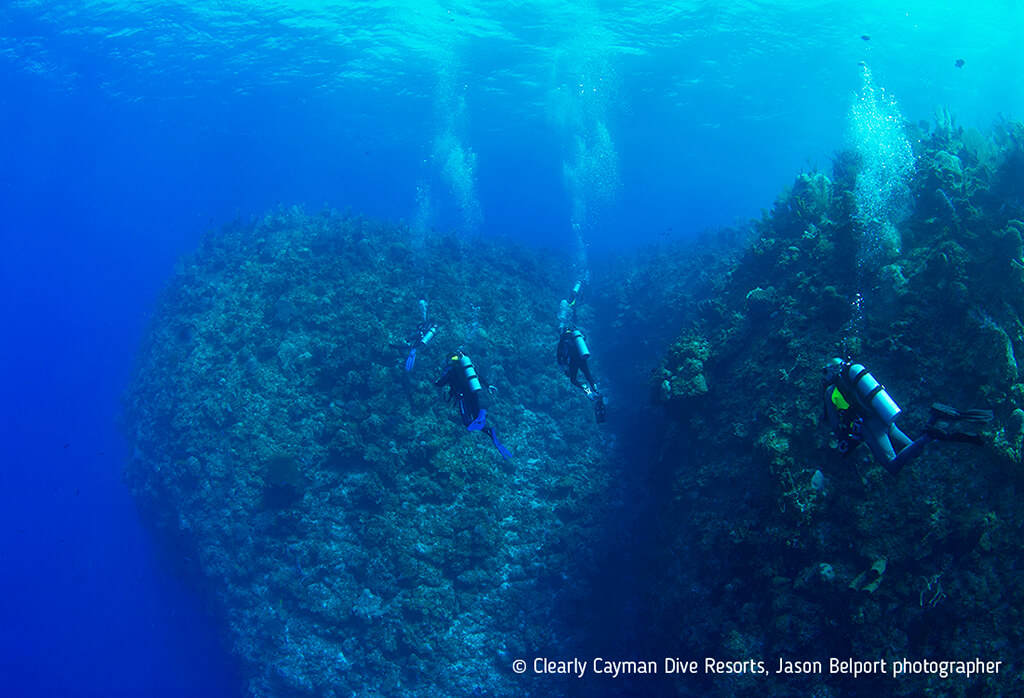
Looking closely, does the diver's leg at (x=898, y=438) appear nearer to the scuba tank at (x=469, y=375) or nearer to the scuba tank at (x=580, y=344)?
the scuba tank at (x=580, y=344)

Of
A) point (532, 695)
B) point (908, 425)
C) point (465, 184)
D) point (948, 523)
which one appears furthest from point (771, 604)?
point (465, 184)

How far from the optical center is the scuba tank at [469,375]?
873 cm

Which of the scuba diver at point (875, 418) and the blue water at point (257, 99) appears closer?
the scuba diver at point (875, 418)

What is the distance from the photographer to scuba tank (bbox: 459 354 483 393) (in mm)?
8734

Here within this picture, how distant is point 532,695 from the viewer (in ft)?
30.6

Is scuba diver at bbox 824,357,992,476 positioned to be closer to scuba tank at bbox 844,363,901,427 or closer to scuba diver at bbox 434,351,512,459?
scuba tank at bbox 844,363,901,427

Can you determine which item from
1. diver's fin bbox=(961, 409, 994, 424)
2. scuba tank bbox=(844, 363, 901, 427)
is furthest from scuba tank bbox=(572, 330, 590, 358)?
diver's fin bbox=(961, 409, 994, 424)

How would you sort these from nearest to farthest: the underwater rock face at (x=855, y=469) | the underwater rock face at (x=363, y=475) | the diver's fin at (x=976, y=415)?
1. the diver's fin at (x=976, y=415)
2. the underwater rock face at (x=855, y=469)
3. the underwater rock face at (x=363, y=475)

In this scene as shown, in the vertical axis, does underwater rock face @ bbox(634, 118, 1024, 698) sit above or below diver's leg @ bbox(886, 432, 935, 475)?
below

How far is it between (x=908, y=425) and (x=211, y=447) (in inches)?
646

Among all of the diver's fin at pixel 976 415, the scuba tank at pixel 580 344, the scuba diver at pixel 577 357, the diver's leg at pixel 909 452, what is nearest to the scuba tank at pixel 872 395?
the diver's leg at pixel 909 452

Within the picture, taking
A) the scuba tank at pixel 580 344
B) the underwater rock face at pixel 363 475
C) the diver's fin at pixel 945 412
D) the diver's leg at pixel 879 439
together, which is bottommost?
the underwater rock face at pixel 363 475

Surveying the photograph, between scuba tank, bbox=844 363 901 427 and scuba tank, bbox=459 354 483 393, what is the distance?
19.0ft

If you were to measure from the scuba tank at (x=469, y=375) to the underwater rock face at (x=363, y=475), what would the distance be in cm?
358
